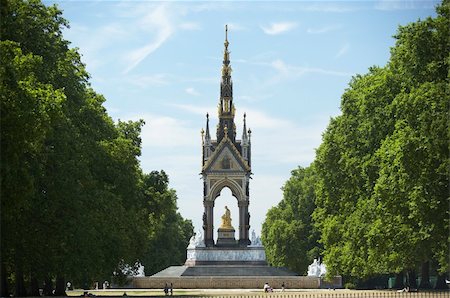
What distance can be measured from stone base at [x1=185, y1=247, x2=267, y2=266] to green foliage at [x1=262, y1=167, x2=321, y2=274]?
19.9 ft

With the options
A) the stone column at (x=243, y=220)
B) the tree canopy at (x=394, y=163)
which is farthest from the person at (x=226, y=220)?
the tree canopy at (x=394, y=163)

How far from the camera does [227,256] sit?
3957 inches

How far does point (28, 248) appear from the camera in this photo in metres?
44.3

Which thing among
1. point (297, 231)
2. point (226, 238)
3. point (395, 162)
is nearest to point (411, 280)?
point (395, 162)

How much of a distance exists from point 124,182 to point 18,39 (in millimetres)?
14324

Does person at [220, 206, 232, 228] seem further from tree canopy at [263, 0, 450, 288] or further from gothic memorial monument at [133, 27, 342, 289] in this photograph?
tree canopy at [263, 0, 450, 288]

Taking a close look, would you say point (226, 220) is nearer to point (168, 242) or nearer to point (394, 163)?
point (168, 242)

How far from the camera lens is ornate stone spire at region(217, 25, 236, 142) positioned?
10575 centimetres

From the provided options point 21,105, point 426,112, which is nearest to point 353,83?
point 426,112

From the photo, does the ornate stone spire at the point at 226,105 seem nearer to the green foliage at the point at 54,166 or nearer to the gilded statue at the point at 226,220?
the gilded statue at the point at 226,220

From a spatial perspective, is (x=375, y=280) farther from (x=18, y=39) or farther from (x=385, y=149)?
(x=18, y=39)

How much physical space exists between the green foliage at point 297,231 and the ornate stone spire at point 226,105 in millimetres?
9743

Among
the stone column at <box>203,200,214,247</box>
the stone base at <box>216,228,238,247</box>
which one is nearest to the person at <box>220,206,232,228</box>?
the stone base at <box>216,228,238,247</box>

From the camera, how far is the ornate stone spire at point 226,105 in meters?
106
